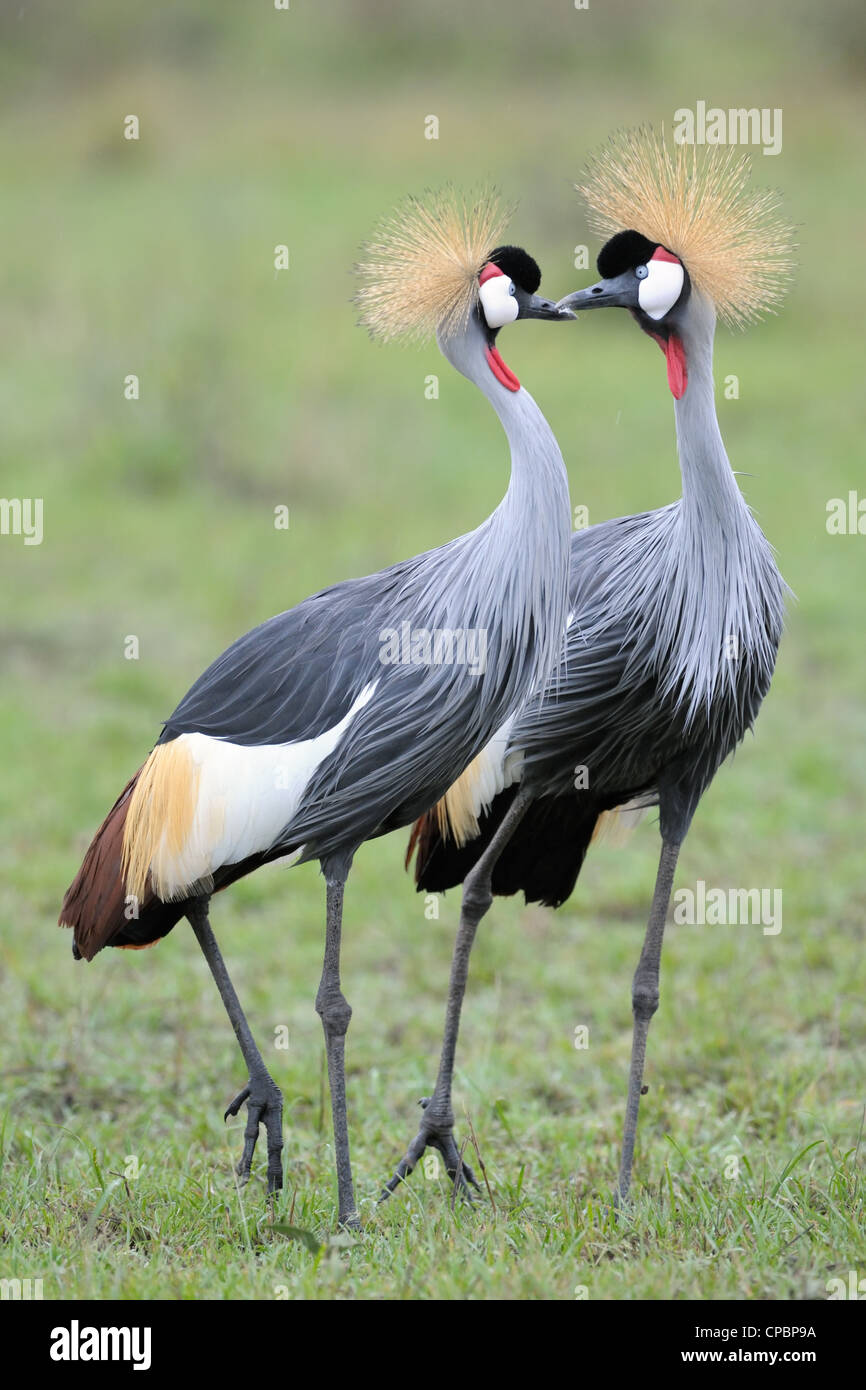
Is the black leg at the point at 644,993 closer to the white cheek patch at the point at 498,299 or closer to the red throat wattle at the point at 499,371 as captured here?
the red throat wattle at the point at 499,371

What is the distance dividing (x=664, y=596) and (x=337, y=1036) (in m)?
1.01

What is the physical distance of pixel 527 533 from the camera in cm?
284

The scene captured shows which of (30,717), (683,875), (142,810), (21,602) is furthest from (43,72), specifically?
(142,810)

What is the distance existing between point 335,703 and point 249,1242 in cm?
98

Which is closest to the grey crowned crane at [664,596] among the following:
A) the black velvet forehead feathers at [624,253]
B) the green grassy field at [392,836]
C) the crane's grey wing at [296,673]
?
the black velvet forehead feathers at [624,253]

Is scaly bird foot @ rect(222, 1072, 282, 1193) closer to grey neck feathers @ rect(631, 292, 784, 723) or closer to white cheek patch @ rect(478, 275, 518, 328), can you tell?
grey neck feathers @ rect(631, 292, 784, 723)

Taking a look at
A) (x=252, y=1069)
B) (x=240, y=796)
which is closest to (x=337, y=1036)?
(x=252, y=1069)

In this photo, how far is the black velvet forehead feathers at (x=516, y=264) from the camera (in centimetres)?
282

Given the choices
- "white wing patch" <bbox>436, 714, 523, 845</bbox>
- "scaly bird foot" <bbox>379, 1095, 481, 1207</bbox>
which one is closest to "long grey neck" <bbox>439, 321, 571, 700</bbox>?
"white wing patch" <bbox>436, 714, 523, 845</bbox>

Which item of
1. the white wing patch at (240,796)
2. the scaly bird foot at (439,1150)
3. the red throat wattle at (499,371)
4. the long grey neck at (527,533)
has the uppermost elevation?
the red throat wattle at (499,371)

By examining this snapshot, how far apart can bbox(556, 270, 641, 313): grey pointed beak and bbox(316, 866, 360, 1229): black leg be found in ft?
3.65

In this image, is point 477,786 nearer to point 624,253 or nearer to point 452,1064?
point 452,1064

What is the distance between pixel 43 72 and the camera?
1930cm

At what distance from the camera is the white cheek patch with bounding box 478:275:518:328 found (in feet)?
9.22
